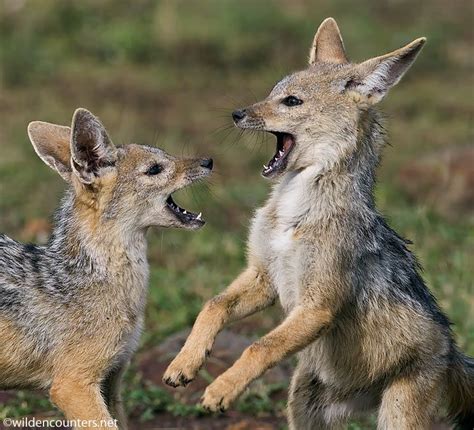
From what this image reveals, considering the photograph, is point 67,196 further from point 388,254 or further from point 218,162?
point 218,162

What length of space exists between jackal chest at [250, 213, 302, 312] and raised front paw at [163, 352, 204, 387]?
0.70 meters

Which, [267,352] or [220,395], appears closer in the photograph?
[220,395]

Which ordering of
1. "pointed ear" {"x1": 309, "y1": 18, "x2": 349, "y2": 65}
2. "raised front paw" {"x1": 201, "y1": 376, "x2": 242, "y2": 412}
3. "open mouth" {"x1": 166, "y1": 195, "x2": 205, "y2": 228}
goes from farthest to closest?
"pointed ear" {"x1": 309, "y1": 18, "x2": 349, "y2": 65} → "open mouth" {"x1": 166, "y1": 195, "x2": 205, "y2": 228} → "raised front paw" {"x1": 201, "y1": 376, "x2": 242, "y2": 412}

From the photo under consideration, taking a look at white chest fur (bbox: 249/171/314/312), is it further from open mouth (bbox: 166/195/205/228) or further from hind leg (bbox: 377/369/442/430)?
hind leg (bbox: 377/369/442/430)

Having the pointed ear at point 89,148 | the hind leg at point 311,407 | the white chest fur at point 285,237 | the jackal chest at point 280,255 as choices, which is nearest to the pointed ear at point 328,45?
the white chest fur at point 285,237

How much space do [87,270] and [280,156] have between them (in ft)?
4.30

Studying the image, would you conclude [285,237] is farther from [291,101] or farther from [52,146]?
[52,146]

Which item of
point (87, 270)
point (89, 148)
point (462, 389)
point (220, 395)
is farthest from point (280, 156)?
point (462, 389)

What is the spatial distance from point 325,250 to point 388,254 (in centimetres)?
55

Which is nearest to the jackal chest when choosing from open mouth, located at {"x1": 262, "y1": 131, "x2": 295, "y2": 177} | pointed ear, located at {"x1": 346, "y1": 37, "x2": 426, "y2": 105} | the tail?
open mouth, located at {"x1": 262, "y1": 131, "x2": 295, "y2": 177}

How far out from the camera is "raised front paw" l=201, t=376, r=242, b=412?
265 inches

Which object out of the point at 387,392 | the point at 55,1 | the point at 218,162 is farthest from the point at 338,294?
the point at 55,1

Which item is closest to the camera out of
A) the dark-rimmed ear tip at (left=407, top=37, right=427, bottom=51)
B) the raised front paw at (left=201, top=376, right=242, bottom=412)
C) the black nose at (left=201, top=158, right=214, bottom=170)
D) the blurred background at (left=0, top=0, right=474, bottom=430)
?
the raised front paw at (left=201, top=376, right=242, bottom=412)

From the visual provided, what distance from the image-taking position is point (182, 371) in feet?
22.8
